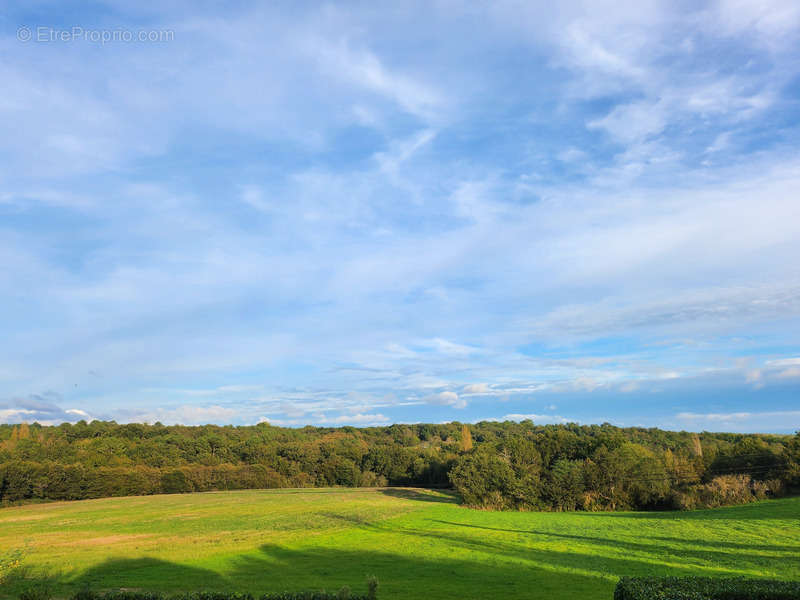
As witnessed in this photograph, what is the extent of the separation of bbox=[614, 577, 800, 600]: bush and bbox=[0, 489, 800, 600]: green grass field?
12.9ft

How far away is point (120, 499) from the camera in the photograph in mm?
61594

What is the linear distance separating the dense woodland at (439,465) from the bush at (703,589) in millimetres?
36442

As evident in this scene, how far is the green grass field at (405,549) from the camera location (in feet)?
62.6

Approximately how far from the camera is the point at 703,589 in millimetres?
12359

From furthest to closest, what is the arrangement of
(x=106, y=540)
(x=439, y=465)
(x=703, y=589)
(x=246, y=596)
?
(x=439, y=465) → (x=106, y=540) → (x=246, y=596) → (x=703, y=589)

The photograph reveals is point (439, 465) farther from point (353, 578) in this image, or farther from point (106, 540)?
point (353, 578)

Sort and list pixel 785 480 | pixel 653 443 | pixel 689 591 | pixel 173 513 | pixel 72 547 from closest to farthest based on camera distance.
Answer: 1. pixel 689 591
2. pixel 72 547
3. pixel 785 480
4. pixel 173 513
5. pixel 653 443

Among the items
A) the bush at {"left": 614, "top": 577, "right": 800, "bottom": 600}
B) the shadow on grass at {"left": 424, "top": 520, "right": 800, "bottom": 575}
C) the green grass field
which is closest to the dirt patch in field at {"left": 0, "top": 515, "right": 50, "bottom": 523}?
the green grass field

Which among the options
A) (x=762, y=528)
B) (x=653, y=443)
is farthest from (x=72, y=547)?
(x=653, y=443)

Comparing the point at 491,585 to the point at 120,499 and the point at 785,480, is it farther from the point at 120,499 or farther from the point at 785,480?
the point at 120,499

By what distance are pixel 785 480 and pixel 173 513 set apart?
178 ft

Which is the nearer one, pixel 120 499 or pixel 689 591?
pixel 689 591

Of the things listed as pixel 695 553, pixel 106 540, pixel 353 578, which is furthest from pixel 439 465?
pixel 353 578

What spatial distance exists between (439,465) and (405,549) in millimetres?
48580
